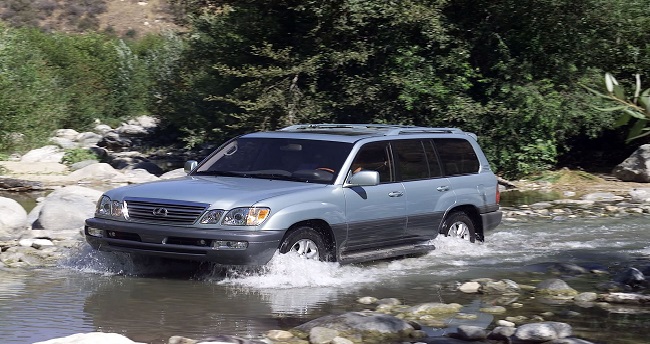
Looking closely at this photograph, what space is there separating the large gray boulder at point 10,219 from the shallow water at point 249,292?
2468 millimetres

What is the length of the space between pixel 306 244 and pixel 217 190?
104 centimetres

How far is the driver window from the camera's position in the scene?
10852 millimetres

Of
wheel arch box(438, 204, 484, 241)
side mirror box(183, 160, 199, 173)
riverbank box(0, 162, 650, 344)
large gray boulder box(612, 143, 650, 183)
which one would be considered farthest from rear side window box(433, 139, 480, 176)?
large gray boulder box(612, 143, 650, 183)

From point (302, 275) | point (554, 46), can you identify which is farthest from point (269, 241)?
point (554, 46)

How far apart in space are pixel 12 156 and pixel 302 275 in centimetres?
2141

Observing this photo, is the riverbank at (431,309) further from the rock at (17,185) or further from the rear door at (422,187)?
the rock at (17,185)

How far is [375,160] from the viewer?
11.1 m

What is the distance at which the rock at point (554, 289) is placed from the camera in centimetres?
966

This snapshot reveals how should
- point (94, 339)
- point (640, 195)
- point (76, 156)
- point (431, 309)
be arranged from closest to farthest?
point (94, 339)
point (431, 309)
point (640, 195)
point (76, 156)

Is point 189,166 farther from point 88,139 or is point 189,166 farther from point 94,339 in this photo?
point 88,139

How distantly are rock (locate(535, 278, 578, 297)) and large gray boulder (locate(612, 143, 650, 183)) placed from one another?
44.5 ft

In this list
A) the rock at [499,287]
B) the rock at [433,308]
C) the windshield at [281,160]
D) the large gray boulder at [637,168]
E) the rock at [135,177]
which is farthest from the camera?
the rock at [135,177]

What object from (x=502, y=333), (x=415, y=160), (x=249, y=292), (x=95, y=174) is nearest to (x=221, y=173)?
(x=249, y=292)

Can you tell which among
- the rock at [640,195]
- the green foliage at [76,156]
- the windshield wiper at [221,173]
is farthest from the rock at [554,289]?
the green foliage at [76,156]
